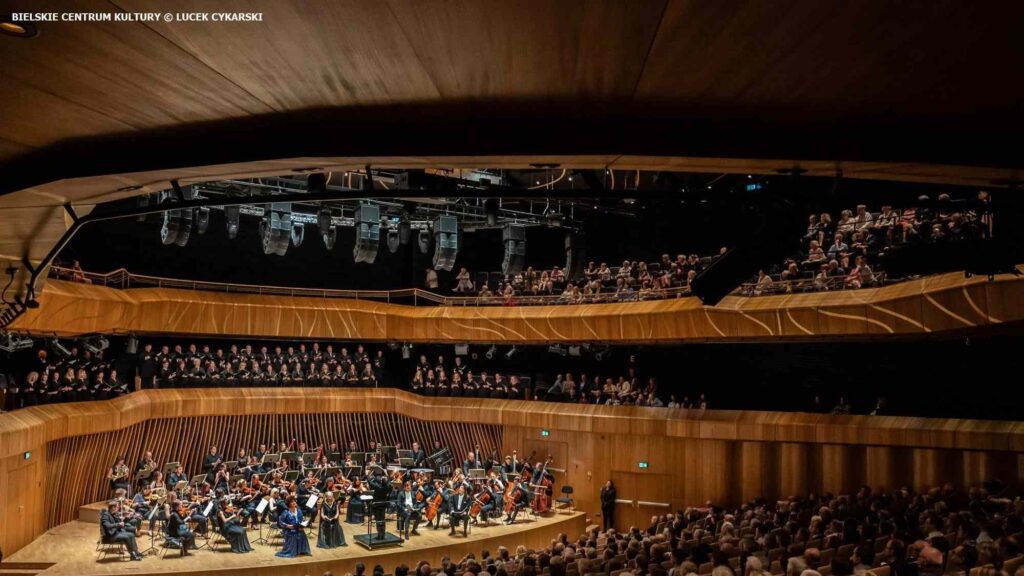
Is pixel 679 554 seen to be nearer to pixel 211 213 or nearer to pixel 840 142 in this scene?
pixel 840 142

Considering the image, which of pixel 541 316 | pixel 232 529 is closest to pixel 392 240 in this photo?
pixel 541 316

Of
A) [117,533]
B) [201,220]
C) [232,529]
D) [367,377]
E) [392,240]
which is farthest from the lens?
[367,377]

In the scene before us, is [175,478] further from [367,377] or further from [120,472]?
[367,377]

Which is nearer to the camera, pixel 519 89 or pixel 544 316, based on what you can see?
pixel 519 89

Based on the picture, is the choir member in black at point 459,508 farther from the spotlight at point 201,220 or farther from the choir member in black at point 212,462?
the spotlight at point 201,220

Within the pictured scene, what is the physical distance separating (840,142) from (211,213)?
16181 mm

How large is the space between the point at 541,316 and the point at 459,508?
4.71m

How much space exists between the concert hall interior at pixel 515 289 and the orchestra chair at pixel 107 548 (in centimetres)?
8

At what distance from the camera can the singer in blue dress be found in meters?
10.9

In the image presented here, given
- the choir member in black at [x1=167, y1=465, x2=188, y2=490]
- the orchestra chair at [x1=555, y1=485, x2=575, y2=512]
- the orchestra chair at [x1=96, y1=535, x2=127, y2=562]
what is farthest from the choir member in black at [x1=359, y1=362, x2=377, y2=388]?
the orchestra chair at [x1=96, y1=535, x2=127, y2=562]

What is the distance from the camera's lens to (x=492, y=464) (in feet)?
49.9

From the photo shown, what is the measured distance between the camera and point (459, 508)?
1249cm

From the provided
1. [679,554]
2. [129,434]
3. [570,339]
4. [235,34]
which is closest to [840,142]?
[235,34]

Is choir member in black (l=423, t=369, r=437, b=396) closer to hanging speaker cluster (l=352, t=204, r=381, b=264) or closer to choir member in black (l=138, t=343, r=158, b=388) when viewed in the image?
hanging speaker cluster (l=352, t=204, r=381, b=264)
